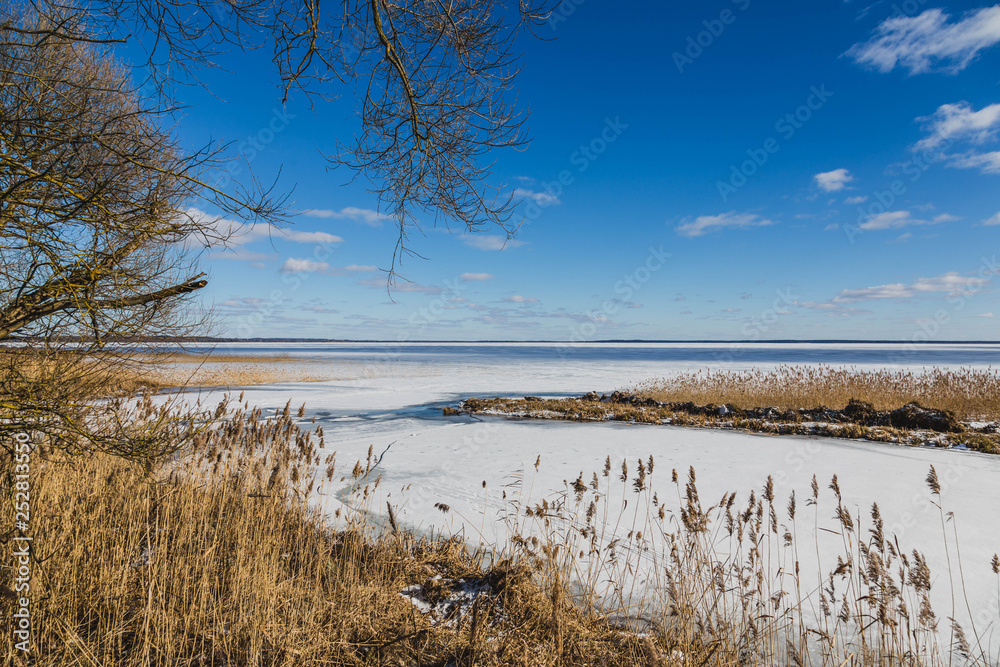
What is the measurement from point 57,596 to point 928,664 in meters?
5.20

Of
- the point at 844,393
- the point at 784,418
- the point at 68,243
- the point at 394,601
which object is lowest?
the point at 394,601

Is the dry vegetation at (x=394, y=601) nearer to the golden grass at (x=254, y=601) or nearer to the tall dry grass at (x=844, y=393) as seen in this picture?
the golden grass at (x=254, y=601)

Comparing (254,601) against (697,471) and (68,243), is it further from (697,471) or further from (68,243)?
(697,471)

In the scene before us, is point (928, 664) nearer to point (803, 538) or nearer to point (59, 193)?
point (803, 538)

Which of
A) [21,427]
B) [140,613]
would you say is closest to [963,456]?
[140,613]

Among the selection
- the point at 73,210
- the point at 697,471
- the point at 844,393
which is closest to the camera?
the point at 73,210

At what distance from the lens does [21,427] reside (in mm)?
2582

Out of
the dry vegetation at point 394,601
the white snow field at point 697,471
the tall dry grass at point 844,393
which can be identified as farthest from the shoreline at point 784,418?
the dry vegetation at point 394,601

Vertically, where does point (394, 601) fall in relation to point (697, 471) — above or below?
above

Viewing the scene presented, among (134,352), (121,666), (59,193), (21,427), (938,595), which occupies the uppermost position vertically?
(59,193)

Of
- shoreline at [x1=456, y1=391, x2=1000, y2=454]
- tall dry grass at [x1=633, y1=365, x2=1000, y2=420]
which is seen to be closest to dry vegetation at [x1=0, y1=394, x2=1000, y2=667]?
shoreline at [x1=456, y1=391, x2=1000, y2=454]

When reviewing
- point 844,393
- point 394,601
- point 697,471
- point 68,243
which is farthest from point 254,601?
point 844,393

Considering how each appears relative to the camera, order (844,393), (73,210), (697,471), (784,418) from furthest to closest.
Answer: (844,393)
(784,418)
(697,471)
(73,210)

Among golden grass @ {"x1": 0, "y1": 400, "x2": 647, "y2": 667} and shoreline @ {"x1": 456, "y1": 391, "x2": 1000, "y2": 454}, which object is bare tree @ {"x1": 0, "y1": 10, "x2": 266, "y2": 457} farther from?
shoreline @ {"x1": 456, "y1": 391, "x2": 1000, "y2": 454}
